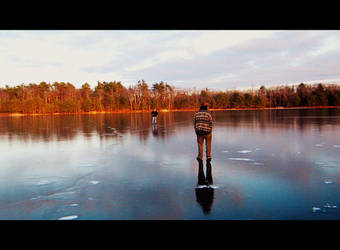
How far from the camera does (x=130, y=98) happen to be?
3642 inches

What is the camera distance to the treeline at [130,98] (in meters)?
79.6

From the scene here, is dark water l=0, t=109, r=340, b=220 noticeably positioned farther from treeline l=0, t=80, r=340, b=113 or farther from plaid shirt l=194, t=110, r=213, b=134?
treeline l=0, t=80, r=340, b=113

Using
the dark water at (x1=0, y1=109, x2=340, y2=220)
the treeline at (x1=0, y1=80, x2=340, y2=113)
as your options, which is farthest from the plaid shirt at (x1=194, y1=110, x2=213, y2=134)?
the treeline at (x1=0, y1=80, x2=340, y2=113)

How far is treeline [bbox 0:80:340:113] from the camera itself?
7962 centimetres

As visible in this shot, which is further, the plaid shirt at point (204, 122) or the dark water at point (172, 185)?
the plaid shirt at point (204, 122)

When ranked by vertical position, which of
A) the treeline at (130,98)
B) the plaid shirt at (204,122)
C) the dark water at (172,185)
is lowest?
the dark water at (172,185)

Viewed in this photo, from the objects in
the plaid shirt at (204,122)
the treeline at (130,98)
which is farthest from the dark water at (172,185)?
the treeline at (130,98)

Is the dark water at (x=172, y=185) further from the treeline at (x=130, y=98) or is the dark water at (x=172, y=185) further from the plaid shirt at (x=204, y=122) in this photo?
the treeline at (x=130, y=98)

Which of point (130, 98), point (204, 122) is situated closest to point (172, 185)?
point (204, 122)

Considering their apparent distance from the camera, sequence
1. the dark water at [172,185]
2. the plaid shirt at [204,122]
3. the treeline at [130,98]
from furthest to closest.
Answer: the treeline at [130,98] < the plaid shirt at [204,122] < the dark water at [172,185]

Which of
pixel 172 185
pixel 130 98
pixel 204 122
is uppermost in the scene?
pixel 130 98

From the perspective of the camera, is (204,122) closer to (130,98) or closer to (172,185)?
(172,185)
